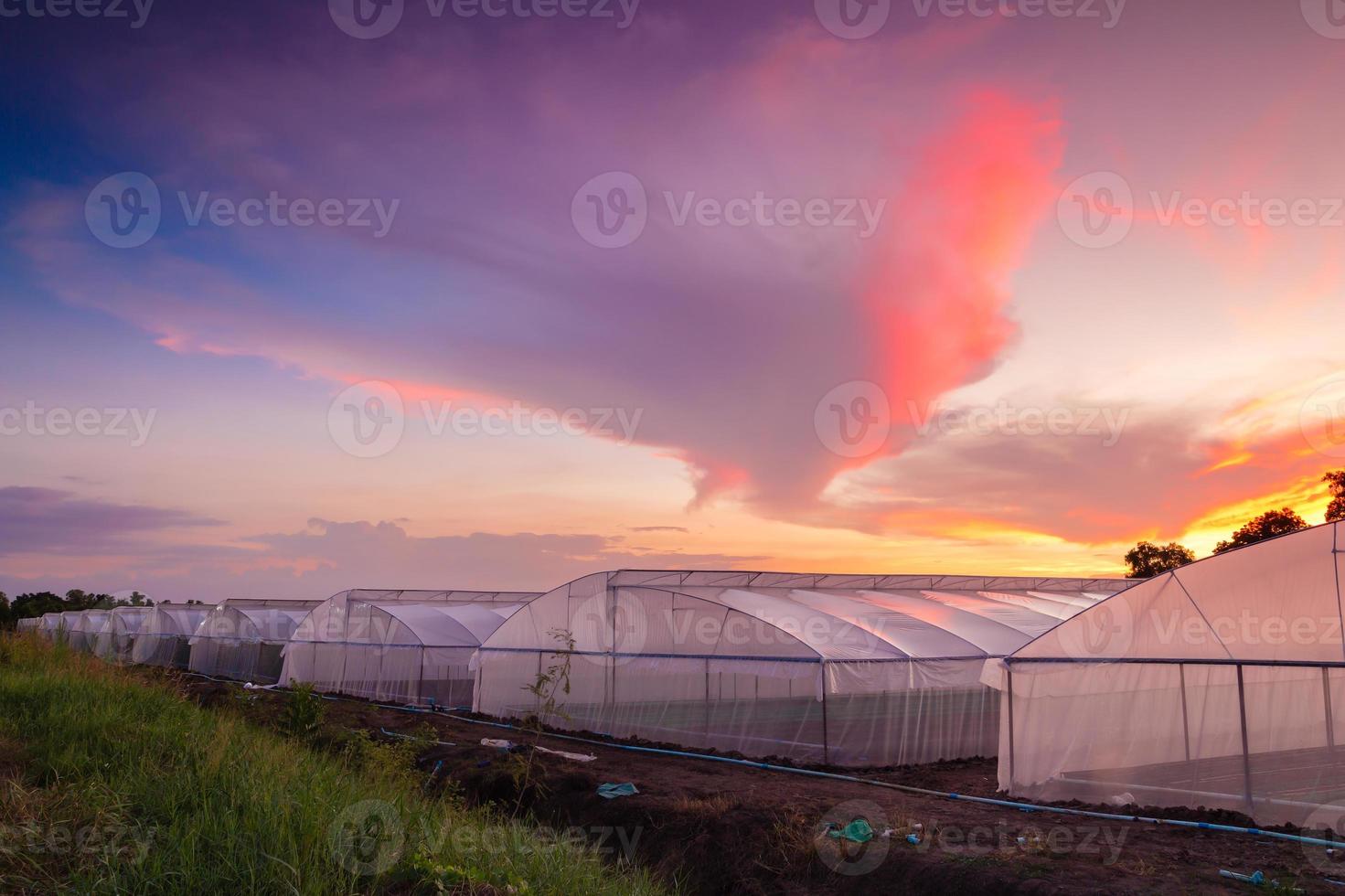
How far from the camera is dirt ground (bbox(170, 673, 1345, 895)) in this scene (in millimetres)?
8742

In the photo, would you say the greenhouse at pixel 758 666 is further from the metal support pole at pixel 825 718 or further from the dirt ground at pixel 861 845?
the dirt ground at pixel 861 845

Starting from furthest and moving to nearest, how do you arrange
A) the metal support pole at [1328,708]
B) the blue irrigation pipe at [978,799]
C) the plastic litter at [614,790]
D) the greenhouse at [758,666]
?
1. the greenhouse at [758,666]
2. the plastic litter at [614,790]
3. the metal support pole at [1328,708]
4. the blue irrigation pipe at [978,799]

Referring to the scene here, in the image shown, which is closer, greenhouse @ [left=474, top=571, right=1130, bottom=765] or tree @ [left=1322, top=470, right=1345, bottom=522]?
greenhouse @ [left=474, top=571, right=1130, bottom=765]

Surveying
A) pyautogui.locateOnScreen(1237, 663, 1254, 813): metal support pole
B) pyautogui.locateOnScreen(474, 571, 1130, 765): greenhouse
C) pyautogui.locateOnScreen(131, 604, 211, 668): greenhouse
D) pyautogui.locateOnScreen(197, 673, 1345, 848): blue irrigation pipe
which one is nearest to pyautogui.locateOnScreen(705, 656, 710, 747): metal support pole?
pyautogui.locateOnScreen(474, 571, 1130, 765): greenhouse

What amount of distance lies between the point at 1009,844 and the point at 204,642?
33.5m

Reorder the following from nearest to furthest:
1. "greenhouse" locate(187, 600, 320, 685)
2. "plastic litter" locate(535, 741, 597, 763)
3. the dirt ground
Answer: the dirt ground → "plastic litter" locate(535, 741, 597, 763) → "greenhouse" locate(187, 600, 320, 685)

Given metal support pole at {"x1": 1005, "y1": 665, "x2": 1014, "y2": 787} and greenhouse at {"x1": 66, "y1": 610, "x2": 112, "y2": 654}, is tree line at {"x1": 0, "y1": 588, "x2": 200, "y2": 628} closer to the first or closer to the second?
greenhouse at {"x1": 66, "y1": 610, "x2": 112, "y2": 654}

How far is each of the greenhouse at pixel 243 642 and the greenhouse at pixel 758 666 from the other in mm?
13733

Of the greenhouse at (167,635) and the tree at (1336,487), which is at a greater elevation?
the tree at (1336,487)

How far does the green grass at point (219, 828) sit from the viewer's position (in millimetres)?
5539

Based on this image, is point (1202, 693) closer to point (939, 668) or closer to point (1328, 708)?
point (1328, 708)

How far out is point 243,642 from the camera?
3428cm

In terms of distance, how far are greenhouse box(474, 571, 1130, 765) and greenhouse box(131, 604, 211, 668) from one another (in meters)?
20.4

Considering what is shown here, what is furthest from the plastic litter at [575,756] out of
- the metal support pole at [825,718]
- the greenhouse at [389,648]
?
the greenhouse at [389,648]
